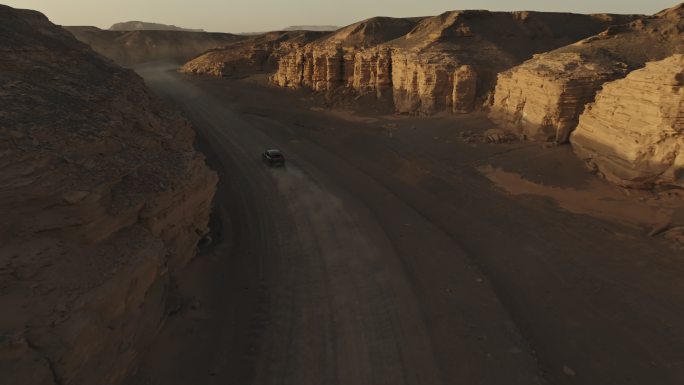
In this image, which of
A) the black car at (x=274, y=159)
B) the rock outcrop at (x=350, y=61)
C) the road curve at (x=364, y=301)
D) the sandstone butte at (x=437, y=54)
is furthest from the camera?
the rock outcrop at (x=350, y=61)

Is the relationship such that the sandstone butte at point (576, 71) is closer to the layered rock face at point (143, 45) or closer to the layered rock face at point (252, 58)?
the layered rock face at point (252, 58)

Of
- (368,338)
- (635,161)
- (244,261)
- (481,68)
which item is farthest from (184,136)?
(481,68)

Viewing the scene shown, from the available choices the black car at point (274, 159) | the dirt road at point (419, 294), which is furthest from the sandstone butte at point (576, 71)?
the black car at point (274, 159)

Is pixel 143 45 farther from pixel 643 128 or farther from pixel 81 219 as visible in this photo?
pixel 643 128

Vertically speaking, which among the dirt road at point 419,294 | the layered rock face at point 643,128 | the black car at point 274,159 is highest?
the layered rock face at point 643,128

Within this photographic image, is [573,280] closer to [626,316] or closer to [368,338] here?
[626,316]

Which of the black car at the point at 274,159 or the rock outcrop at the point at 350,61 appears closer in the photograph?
the black car at the point at 274,159

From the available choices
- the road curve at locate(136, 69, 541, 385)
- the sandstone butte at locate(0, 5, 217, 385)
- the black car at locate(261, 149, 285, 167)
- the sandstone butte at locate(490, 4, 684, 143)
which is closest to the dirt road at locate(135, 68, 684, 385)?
the road curve at locate(136, 69, 541, 385)

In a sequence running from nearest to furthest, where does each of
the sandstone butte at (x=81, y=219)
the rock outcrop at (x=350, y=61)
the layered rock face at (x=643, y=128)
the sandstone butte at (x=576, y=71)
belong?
the sandstone butte at (x=81, y=219)
the layered rock face at (x=643, y=128)
the sandstone butte at (x=576, y=71)
the rock outcrop at (x=350, y=61)
